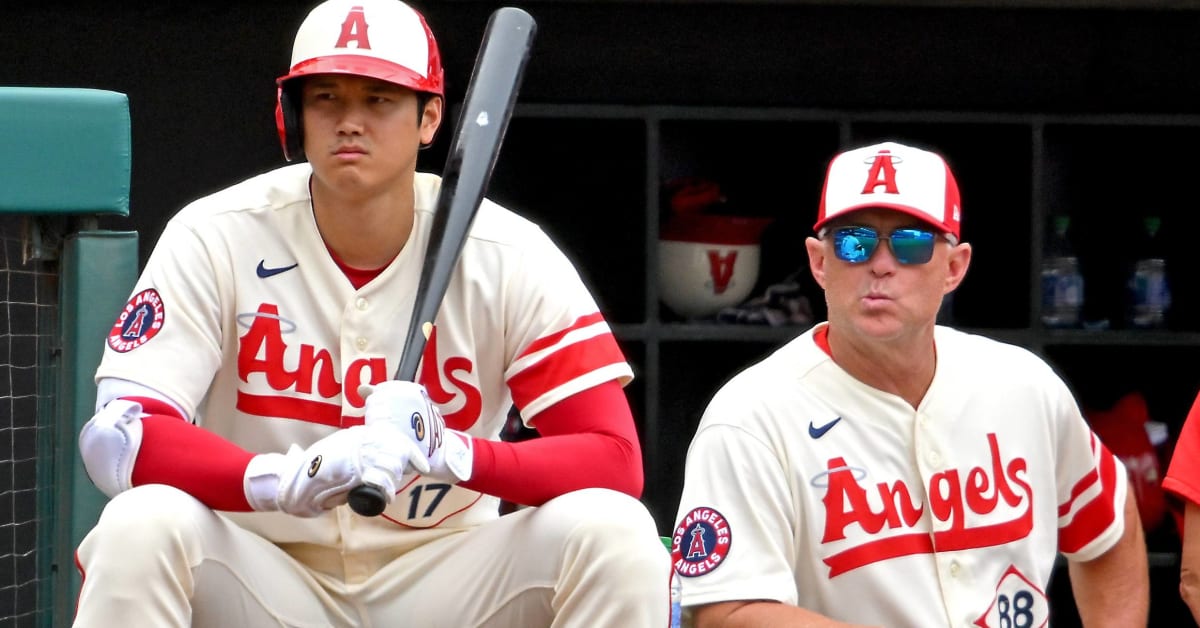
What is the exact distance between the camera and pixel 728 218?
434 centimetres

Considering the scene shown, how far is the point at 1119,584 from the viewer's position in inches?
114

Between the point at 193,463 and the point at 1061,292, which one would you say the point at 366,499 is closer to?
A: the point at 193,463

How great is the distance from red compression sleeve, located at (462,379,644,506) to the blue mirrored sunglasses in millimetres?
401

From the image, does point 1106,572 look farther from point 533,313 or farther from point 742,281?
point 742,281

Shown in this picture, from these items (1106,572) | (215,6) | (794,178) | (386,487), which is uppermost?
(215,6)

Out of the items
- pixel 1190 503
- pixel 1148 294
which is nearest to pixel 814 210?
pixel 1148 294

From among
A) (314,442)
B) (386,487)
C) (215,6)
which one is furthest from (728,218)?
(386,487)

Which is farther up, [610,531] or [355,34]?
[355,34]

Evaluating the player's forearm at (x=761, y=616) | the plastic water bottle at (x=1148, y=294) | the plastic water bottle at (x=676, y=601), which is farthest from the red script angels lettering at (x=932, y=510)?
the plastic water bottle at (x=1148, y=294)

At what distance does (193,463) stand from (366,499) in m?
0.27

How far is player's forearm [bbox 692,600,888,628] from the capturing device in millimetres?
2541

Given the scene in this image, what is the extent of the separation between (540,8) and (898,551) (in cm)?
196

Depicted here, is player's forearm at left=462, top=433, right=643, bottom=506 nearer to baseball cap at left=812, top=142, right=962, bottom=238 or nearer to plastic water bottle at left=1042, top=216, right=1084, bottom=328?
baseball cap at left=812, top=142, right=962, bottom=238

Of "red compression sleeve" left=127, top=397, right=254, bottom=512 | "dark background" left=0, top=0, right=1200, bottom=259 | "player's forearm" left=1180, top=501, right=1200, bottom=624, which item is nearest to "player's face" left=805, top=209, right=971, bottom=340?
"player's forearm" left=1180, top=501, right=1200, bottom=624
